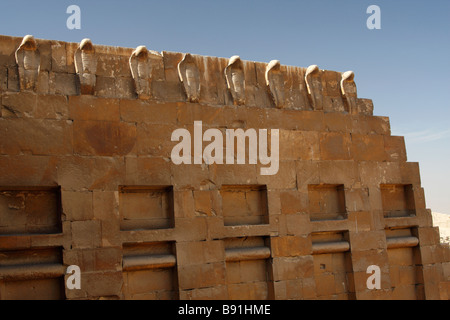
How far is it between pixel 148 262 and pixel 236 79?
4205 millimetres

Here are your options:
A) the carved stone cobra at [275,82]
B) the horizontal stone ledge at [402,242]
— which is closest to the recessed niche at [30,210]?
the carved stone cobra at [275,82]

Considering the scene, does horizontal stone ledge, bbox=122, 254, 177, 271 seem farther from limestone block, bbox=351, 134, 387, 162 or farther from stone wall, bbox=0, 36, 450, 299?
limestone block, bbox=351, 134, 387, 162

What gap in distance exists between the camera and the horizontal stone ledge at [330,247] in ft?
33.3

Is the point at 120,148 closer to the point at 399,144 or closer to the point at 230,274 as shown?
the point at 230,274

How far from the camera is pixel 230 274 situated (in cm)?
941

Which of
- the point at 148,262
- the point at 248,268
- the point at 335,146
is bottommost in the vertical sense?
the point at 248,268

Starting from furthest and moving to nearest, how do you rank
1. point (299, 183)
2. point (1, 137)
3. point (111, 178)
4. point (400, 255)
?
point (400, 255) → point (299, 183) → point (111, 178) → point (1, 137)

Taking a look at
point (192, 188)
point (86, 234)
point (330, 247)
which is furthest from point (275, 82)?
point (86, 234)

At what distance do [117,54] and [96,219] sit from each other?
3318 mm

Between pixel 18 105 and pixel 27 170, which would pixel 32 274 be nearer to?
pixel 27 170

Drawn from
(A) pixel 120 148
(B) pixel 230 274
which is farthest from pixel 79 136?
(B) pixel 230 274

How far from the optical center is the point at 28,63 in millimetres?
8609

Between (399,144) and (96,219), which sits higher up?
(399,144)

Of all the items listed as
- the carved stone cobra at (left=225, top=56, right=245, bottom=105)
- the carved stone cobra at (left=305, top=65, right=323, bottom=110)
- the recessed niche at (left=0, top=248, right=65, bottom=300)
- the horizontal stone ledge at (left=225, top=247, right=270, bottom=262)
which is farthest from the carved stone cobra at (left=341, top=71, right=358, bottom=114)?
the recessed niche at (left=0, top=248, right=65, bottom=300)
